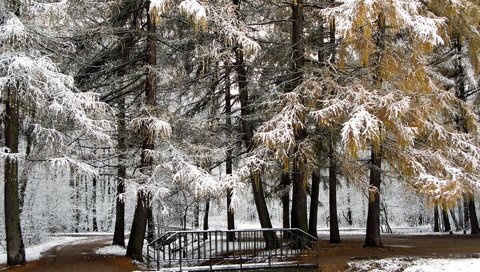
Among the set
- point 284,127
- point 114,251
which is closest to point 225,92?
point 284,127

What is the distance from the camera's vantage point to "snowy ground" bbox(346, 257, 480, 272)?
32.5ft

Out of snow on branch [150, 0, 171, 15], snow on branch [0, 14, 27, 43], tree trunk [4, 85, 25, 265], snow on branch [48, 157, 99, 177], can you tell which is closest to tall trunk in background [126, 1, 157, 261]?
snow on branch [48, 157, 99, 177]

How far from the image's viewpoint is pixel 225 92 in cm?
1692

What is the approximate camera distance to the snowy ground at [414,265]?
390 inches

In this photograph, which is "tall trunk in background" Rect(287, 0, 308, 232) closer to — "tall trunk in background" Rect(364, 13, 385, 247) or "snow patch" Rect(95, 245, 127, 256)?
"tall trunk in background" Rect(364, 13, 385, 247)

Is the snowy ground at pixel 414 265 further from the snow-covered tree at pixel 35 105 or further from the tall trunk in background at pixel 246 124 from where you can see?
the snow-covered tree at pixel 35 105

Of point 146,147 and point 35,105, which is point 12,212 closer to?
point 35,105

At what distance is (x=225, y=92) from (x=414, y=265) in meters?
Answer: 9.00

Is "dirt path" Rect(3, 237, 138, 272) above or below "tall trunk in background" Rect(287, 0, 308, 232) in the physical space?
below

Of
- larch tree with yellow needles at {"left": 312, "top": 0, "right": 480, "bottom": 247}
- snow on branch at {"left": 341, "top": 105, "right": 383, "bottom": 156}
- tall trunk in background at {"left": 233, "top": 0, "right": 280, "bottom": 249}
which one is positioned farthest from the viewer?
tall trunk in background at {"left": 233, "top": 0, "right": 280, "bottom": 249}

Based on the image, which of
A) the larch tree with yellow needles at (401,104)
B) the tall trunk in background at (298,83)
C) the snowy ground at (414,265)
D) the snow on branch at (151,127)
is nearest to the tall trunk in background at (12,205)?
the snow on branch at (151,127)

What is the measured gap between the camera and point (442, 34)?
12727 millimetres

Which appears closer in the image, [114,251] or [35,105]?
[35,105]

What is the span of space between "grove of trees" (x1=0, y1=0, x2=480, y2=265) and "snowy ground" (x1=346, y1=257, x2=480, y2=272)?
1.27m
